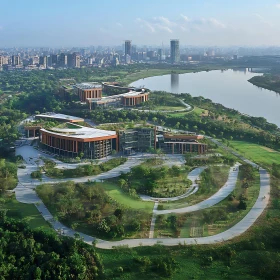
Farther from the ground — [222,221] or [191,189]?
[191,189]

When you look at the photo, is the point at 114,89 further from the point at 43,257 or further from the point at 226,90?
the point at 43,257

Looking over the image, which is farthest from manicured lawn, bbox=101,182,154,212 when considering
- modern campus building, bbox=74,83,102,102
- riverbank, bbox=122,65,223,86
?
riverbank, bbox=122,65,223,86

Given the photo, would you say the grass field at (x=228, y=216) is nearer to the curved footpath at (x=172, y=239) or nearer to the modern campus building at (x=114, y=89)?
the curved footpath at (x=172, y=239)

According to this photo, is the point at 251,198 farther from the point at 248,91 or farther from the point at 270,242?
the point at 248,91

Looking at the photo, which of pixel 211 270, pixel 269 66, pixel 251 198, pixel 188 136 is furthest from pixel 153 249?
pixel 269 66

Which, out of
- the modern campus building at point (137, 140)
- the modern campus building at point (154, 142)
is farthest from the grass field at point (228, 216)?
the modern campus building at point (137, 140)

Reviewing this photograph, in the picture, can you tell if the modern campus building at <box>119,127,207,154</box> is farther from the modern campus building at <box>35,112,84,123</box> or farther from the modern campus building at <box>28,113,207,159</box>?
the modern campus building at <box>35,112,84,123</box>

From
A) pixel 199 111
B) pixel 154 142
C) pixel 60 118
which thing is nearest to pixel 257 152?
pixel 154 142
